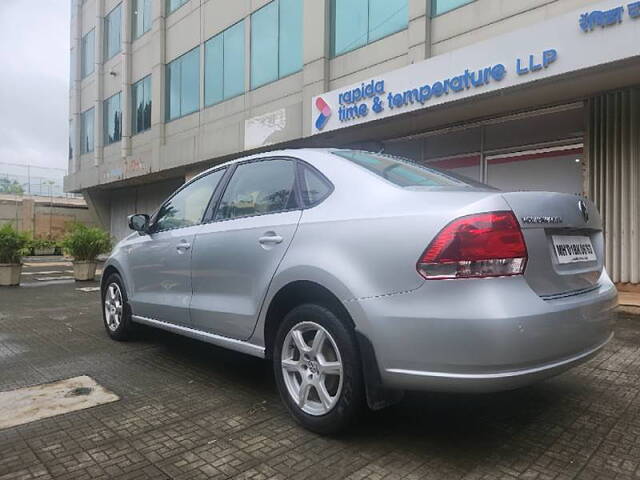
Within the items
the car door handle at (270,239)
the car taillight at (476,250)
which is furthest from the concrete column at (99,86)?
the car taillight at (476,250)

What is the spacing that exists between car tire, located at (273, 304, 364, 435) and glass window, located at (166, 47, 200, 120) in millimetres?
16681

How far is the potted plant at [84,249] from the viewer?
12016 millimetres

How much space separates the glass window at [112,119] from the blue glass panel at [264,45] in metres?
11.4

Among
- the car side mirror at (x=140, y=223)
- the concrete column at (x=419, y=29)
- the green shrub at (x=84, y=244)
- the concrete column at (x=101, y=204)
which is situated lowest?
the green shrub at (x=84, y=244)

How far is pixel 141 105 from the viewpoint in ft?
72.7

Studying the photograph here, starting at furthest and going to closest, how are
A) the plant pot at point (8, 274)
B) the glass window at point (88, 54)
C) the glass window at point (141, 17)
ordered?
the glass window at point (88, 54)
the glass window at point (141, 17)
the plant pot at point (8, 274)

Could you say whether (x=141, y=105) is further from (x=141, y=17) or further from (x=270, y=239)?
(x=270, y=239)

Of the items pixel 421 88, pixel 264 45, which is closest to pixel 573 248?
pixel 421 88

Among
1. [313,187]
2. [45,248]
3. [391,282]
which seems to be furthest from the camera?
[45,248]

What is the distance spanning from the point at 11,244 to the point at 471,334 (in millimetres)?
11755

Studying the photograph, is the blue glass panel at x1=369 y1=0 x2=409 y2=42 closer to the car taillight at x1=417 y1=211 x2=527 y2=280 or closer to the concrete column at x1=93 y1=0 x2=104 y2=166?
the car taillight at x1=417 y1=211 x2=527 y2=280

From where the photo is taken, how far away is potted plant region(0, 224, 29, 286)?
1094 cm

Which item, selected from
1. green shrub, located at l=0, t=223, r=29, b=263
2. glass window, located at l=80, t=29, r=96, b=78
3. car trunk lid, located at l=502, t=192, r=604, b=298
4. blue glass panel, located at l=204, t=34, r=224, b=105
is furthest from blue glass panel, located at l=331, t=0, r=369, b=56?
glass window, located at l=80, t=29, r=96, b=78

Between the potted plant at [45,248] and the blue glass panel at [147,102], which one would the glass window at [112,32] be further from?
the potted plant at [45,248]
